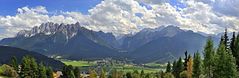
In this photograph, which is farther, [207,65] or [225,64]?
[207,65]

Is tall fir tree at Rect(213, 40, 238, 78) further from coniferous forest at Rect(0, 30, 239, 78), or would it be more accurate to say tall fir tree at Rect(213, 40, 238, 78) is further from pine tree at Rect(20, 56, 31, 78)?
pine tree at Rect(20, 56, 31, 78)

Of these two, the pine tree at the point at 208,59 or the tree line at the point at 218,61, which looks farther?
the pine tree at the point at 208,59

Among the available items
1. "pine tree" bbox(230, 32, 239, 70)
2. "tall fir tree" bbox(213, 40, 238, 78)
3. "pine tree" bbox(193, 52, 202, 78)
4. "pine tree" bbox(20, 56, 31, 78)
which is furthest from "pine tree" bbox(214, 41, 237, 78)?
"pine tree" bbox(20, 56, 31, 78)

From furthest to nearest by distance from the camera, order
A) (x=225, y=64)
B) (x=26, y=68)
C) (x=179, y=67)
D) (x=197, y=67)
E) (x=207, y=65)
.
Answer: (x=179, y=67) < (x=26, y=68) < (x=197, y=67) < (x=207, y=65) < (x=225, y=64)

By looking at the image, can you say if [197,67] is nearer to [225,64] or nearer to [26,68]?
[225,64]

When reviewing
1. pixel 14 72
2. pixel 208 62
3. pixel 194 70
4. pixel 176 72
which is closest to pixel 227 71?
pixel 208 62

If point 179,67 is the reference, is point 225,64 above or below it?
above

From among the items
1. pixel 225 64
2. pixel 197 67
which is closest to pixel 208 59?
pixel 225 64

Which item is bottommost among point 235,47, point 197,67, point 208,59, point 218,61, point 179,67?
point 179,67

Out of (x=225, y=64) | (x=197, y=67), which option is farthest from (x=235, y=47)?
(x=225, y=64)

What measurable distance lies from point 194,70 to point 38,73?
56.6m

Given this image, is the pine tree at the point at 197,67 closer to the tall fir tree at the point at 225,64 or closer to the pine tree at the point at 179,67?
the tall fir tree at the point at 225,64

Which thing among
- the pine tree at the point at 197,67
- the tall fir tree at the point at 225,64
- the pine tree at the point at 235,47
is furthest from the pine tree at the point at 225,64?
the pine tree at the point at 235,47

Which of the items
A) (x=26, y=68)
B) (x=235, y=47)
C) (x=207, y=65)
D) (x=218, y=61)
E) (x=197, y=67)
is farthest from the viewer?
(x=26, y=68)
